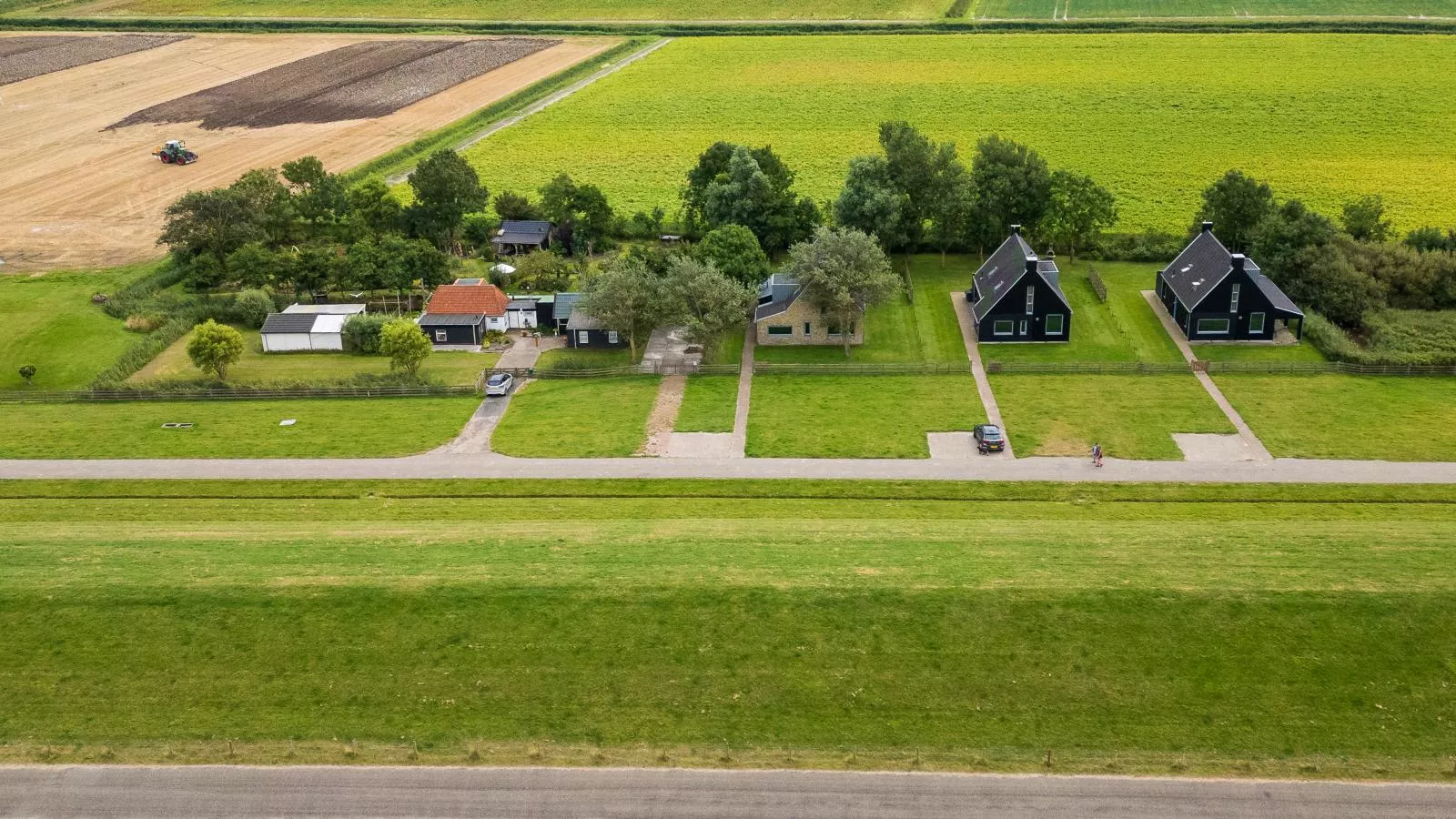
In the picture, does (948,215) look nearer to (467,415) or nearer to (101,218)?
(467,415)

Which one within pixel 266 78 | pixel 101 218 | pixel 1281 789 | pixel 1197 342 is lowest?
pixel 1281 789

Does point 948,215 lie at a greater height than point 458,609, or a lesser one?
greater

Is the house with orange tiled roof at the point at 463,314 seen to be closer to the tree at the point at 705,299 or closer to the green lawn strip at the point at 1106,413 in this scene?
the tree at the point at 705,299

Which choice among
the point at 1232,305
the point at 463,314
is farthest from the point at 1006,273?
the point at 463,314

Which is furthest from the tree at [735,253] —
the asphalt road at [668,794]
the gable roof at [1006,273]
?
the asphalt road at [668,794]

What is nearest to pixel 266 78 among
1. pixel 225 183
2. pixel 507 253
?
pixel 225 183

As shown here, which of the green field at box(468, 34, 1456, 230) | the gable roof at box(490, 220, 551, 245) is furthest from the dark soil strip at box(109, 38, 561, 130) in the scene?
the gable roof at box(490, 220, 551, 245)
